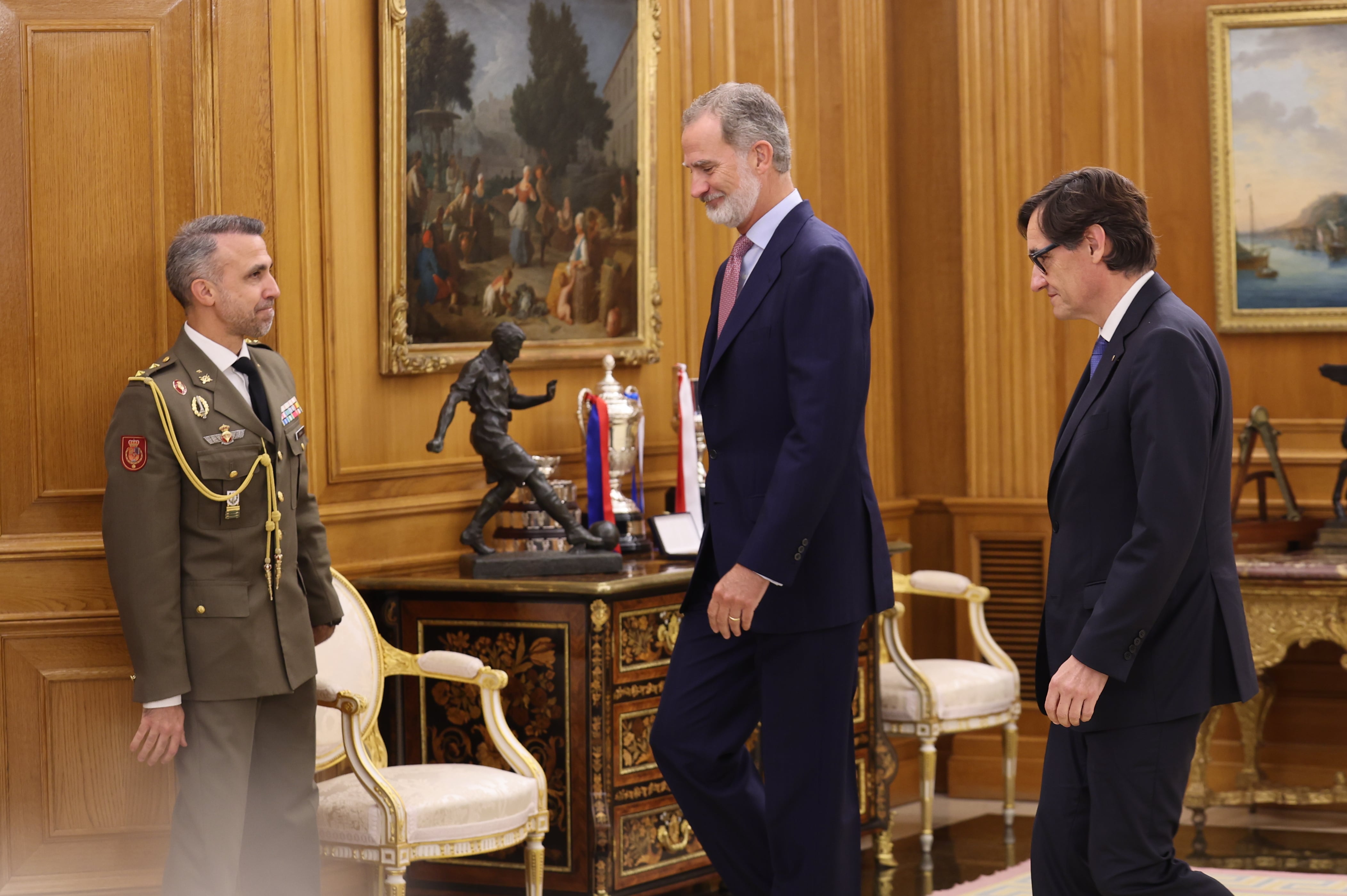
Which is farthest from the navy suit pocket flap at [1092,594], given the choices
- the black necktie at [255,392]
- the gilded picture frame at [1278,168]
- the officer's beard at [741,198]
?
the gilded picture frame at [1278,168]

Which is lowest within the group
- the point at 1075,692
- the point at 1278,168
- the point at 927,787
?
the point at 927,787

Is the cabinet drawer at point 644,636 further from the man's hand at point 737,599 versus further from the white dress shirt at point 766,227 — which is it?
the white dress shirt at point 766,227

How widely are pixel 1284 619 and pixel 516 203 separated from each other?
2.85 m

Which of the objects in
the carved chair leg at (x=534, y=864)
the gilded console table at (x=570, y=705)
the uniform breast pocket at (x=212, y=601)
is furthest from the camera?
the gilded console table at (x=570, y=705)

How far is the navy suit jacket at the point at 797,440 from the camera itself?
3172 mm

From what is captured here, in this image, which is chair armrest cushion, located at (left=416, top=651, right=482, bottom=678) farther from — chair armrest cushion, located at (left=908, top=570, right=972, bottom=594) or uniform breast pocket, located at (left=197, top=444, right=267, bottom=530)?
chair armrest cushion, located at (left=908, top=570, right=972, bottom=594)

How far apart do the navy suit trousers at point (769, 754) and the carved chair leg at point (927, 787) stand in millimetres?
1955

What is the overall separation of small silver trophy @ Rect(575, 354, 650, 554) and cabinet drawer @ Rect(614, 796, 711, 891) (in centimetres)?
87

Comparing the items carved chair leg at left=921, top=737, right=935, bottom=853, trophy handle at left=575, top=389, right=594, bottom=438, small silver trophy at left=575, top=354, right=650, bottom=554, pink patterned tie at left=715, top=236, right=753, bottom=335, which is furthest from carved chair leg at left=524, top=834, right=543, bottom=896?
carved chair leg at left=921, top=737, right=935, bottom=853

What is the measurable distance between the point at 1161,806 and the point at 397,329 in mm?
2706

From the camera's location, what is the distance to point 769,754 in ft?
10.9

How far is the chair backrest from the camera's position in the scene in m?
4.17

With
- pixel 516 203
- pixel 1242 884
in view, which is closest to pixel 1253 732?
pixel 1242 884

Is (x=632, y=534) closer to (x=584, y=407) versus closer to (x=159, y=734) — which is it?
(x=584, y=407)
